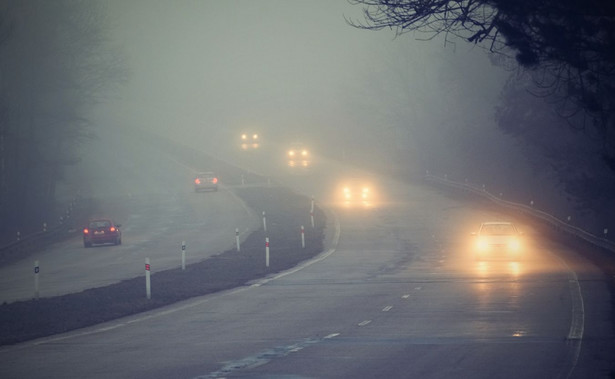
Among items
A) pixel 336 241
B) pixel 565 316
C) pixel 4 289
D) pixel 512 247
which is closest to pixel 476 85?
pixel 336 241

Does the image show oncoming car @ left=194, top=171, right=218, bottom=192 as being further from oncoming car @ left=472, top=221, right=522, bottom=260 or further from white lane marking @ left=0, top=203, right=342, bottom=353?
white lane marking @ left=0, top=203, right=342, bottom=353

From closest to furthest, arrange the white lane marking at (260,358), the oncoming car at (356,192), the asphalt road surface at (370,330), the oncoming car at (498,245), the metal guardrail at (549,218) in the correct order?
the white lane marking at (260,358) < the asphalt road surface at (370,330) < the metal guardrail at (549,218) < the oncoming car at (498,245) < the oncoming car at (356,192)

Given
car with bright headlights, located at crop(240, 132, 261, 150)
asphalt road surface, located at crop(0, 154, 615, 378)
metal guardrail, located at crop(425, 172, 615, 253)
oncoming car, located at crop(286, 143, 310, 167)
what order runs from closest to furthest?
asphalt road surface, located at crop(0, 154, 615, 378) < metal guardrail, located at crop(425, 172, 615, 253) < oncoming car, located at crop(286, 143, 310, 167) < car with bright headlights, located at crop(240, 132, 261, 150)

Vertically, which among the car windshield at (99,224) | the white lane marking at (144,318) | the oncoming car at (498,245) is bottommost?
the white lane marking at (144,318)

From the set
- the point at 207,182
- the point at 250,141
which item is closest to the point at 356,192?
Answer: the point at 207,182

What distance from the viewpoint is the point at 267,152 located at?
13300 centimetres

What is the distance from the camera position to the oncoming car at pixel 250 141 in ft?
473

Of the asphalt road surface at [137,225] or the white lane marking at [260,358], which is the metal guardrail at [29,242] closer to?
the asphalt road surface at [137,225]

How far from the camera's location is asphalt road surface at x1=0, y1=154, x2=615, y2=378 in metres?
13.8

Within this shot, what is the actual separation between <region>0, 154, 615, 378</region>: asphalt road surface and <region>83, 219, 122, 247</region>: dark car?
19.2 metres

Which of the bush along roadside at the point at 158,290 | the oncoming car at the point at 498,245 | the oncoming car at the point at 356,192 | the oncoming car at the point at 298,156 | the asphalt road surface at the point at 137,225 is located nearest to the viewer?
the bush along roadside at the point at 158,290

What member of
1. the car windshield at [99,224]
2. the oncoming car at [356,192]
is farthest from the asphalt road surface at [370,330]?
the oncoming car at [356,192]

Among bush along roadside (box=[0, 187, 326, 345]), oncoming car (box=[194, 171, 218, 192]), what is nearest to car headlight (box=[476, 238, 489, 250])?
bush along roadside (box=[0, 187, 326, 345])

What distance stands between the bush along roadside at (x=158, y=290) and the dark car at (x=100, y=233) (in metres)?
7.36
